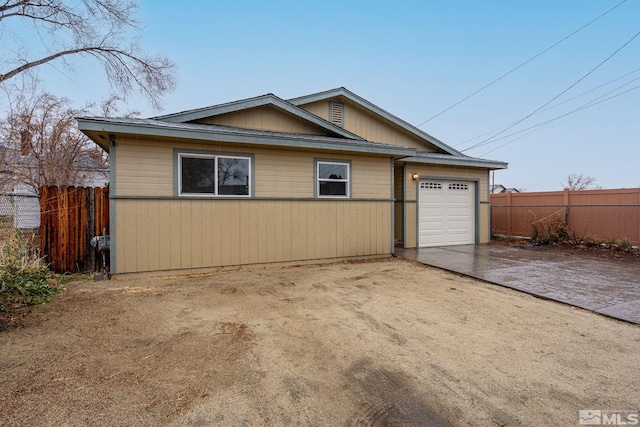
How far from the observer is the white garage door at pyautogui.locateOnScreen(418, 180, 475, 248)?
31.9 ft

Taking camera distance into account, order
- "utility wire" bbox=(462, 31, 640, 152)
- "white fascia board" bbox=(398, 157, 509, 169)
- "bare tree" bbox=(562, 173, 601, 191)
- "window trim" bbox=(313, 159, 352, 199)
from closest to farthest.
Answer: "window trim" bbox=(313, 159, 352, 199) < "white fascia board" bbox=(398, 157, 509, 169) < "utility wire" bbox=(462, 31, 640, 152) < "bare tree" bbox=(562, 173, 601, 191)

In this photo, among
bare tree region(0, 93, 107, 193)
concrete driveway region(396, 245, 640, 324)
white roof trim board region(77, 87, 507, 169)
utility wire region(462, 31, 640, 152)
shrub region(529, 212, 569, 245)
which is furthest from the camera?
bare tree region(0, 93, 107, 193)

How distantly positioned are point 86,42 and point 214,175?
29.7 feet

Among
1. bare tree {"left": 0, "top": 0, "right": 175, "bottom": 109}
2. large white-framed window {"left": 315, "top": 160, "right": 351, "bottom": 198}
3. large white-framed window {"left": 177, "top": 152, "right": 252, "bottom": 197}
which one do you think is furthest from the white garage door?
bare tree {"left": 0, "top": 0, "right": 175, "bottom": 109}

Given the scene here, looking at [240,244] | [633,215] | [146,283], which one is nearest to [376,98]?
[633,215]

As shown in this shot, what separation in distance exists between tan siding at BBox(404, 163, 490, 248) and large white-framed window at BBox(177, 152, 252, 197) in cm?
505

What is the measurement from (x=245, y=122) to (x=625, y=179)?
156 ft

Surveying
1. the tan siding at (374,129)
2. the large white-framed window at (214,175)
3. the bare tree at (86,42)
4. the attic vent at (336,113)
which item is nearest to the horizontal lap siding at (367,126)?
the tan siding at (374,129)

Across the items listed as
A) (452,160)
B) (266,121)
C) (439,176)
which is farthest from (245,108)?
(452,160)

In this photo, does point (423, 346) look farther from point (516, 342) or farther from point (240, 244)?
point (240, 244)

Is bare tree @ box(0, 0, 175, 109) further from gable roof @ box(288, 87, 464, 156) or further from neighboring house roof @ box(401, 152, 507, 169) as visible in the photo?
neighboring house roof @ box(401, 152, 507, 169)

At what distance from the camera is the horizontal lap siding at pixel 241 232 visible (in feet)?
19.0

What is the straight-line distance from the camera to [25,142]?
12.7 metres

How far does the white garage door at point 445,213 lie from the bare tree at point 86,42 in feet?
35.0
